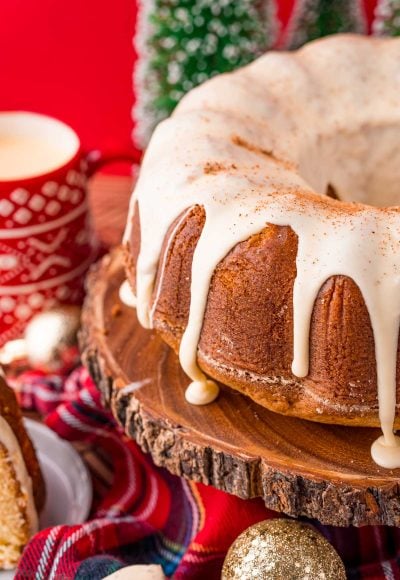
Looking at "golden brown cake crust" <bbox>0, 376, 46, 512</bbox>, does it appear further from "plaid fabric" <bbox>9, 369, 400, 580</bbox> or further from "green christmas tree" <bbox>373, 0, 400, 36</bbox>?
"green christmas tree" <bbox>373, 0, 400, 36</bbox>

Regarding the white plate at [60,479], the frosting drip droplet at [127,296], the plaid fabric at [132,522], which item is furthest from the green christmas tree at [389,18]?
the white plate at [60,479]

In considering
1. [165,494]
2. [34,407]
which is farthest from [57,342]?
[165,494]

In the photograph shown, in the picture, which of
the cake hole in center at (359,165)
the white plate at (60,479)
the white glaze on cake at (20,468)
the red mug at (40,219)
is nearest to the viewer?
the white glaze on cake at (20,468)

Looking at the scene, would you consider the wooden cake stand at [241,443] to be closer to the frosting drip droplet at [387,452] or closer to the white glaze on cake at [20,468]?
the frosting drip droplet at [387,452]

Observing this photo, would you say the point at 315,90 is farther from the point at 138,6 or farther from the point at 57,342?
the point at 138,6

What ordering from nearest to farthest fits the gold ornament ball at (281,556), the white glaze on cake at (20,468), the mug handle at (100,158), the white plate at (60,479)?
the gold ornament ball at (281,556), the white glaze on cake at (20,468), the white plate at (60,479), the mug handle at (100,158)

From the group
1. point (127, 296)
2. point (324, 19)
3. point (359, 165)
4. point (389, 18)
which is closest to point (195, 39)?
point (324, 19)
